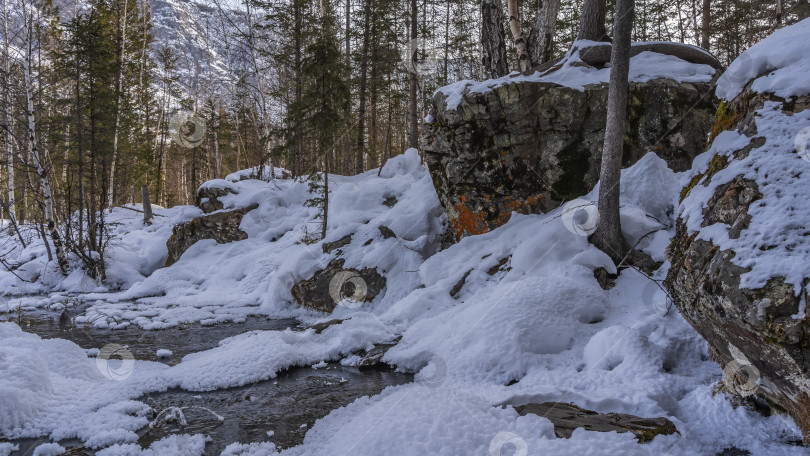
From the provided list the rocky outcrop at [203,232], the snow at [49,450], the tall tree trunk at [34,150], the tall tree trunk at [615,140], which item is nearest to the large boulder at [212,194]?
the rocky outcrop at [203,232]

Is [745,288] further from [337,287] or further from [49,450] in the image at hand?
[337,287]

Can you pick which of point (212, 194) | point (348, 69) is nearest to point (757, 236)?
point (348, 69)

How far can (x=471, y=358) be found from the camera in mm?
5238

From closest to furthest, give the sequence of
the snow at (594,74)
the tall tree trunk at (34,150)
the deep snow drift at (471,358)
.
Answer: the deep snow drift at (471,358), the snow at (594,74), the tall tree trunk at (34,150)

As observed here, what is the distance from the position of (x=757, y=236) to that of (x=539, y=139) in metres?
5.49

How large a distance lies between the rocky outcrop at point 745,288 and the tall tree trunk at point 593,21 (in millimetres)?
5332

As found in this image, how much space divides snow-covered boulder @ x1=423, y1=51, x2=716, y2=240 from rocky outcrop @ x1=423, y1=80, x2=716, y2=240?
0.06 ft

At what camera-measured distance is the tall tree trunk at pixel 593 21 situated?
8.19 m

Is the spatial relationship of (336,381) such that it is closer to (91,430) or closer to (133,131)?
(91,430)

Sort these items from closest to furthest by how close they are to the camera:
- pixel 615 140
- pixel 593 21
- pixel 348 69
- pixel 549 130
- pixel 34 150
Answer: pixel 615 140 < pixel 549 130 < pixel 593 21 < pixel 348 69 < pixel 34 150

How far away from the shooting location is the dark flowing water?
4.17 m

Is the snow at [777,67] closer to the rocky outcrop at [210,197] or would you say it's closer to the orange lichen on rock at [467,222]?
the orange lichen on rock at [467,222]

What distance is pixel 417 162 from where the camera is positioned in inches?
581

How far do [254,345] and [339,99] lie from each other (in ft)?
24.7
